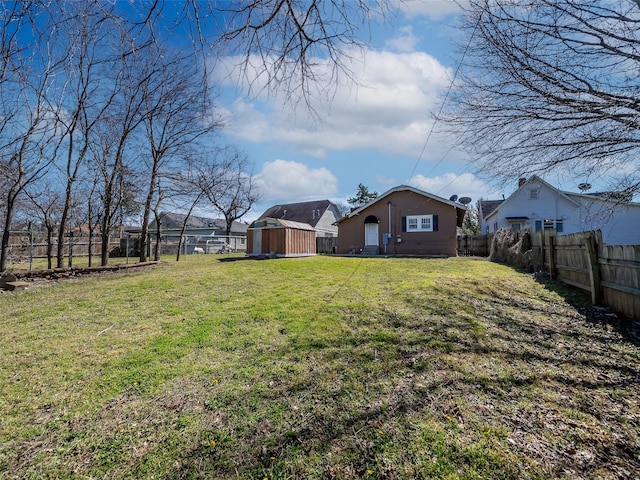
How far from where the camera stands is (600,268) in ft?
19.7

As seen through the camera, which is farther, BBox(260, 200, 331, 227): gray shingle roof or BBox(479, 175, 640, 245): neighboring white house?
BBox(260, 200, 331, 227): gray shingle roof

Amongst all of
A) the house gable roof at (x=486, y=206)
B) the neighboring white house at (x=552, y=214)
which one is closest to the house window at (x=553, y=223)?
the neighboring white house at (x=552, y=214)

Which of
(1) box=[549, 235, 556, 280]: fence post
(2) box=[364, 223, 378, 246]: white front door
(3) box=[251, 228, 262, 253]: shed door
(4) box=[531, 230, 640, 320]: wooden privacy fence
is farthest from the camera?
(2) box=[364, 223, 378, 246]: white front door

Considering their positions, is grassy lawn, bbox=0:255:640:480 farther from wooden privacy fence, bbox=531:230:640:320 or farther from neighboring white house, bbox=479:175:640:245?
neighboring white house, bbox=479:175:640:245

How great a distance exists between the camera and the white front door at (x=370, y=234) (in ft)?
67.1

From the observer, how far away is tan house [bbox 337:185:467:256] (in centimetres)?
→ 1861

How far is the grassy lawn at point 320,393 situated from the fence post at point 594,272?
0.70m

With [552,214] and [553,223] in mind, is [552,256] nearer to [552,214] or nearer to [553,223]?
[553,223]

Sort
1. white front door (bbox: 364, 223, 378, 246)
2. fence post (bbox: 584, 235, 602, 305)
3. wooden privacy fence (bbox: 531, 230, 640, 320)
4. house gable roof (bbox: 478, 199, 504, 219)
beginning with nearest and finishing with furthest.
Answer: wooden privacy fence (bbox: 531, 230, 640, 320)
fence post (bbox: 584, 235, 602, 305)
white front door (bbox: 364, 223, 378, 246)
house gable roof (bbox: 478, 199, 504, 219)

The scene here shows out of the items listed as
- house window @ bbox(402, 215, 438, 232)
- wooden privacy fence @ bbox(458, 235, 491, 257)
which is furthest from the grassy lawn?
wooden privacy fence @ bbox(458, 235, 491, 257)

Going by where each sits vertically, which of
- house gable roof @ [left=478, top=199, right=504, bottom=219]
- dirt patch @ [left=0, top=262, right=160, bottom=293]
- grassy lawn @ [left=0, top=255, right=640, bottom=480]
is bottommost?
grassy lawn @ [left=0, top=255, right=640, bottom=480]

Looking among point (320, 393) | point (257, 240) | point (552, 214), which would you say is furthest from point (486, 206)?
point (320, 393)

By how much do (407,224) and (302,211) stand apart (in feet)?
63.9

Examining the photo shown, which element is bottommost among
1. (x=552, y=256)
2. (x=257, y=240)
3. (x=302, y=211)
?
(x=552, y=256)
